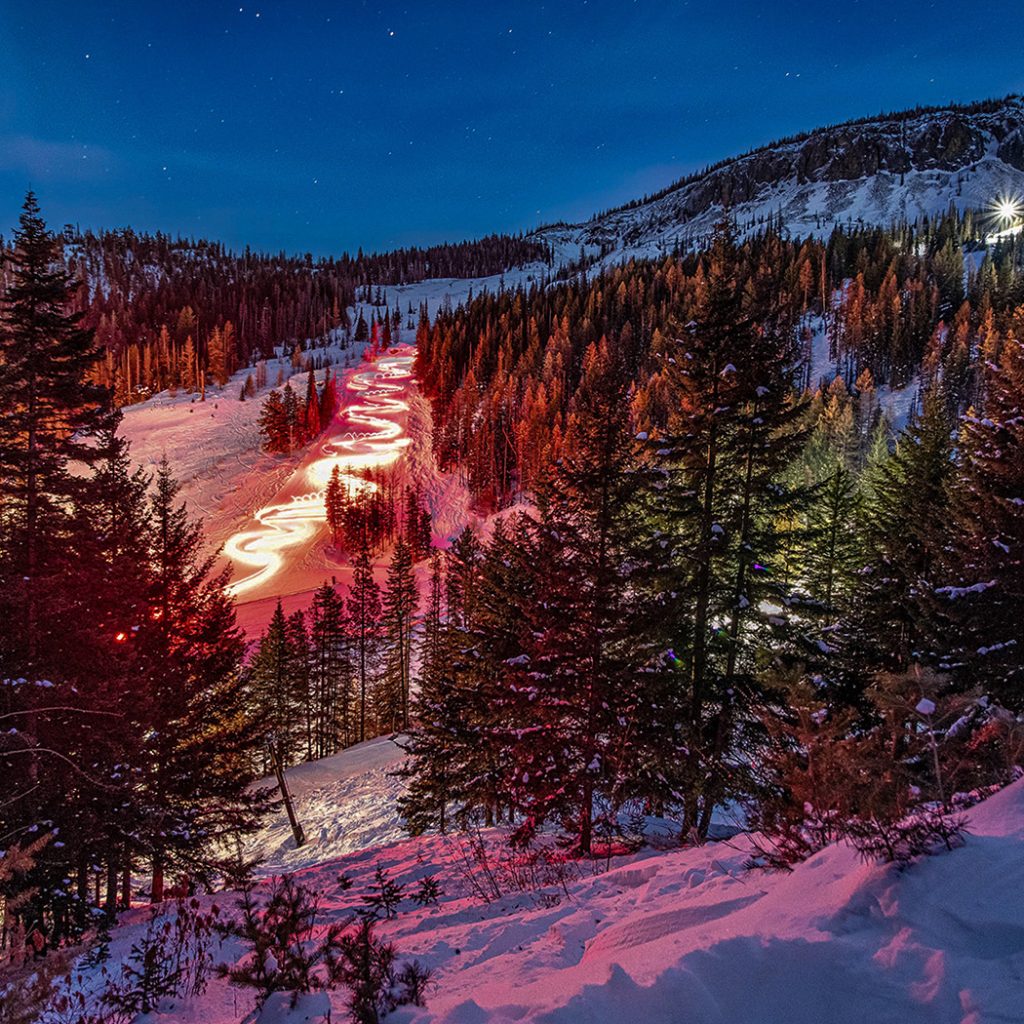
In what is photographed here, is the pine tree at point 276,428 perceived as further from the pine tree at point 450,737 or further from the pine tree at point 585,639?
the pine tree at point 585,639

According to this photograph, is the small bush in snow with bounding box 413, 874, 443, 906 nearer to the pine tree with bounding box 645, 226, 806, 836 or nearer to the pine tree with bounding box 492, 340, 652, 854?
the pine tree with bounding box 492, 340, 652, 854

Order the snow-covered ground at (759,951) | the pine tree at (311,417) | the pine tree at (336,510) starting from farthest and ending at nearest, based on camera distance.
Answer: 1. the pine tree at (311,417)
2. the pine tree at (336,510)
3. the snow-covered ground at (759,951)

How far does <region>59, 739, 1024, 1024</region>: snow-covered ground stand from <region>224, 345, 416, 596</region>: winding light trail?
50.2 meters

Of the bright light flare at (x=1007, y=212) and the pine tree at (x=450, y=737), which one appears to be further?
the bright light flare at (x=1007, y=212)

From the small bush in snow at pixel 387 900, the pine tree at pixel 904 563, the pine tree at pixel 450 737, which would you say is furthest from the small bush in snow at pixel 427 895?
the pine tree at pixel 904 563

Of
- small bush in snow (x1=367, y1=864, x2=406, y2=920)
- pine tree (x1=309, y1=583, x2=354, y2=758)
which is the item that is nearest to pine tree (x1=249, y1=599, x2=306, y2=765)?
pine tree (x1=309, y1=583, x2=354, y2=758)

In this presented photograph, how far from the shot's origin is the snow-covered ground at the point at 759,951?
2.68 metres

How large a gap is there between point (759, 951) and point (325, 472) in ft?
297

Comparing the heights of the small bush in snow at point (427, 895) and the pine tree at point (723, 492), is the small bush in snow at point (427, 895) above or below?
below

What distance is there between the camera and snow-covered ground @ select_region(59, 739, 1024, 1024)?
106 inches

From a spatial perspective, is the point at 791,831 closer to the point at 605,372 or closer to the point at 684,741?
the point at 684,741

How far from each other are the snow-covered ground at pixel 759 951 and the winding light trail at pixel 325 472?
50.2 metres

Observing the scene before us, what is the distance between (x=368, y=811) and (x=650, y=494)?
2061 centimetres

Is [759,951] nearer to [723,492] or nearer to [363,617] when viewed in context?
[723,492]
